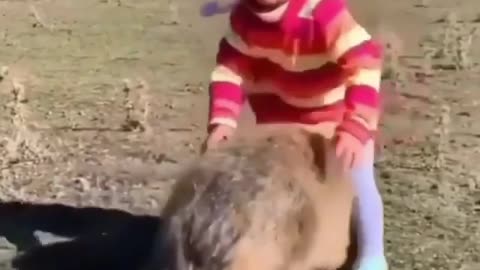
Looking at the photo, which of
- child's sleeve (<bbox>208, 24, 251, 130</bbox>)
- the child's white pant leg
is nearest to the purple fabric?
the child's white pant leg

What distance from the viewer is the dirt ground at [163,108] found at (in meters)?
0.95

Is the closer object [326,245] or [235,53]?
[326,245]

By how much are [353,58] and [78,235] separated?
1.07 feet

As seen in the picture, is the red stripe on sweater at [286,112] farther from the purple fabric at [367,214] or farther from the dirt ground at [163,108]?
the dirt ground at [163,108]

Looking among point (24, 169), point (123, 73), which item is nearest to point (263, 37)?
point (24, 169)

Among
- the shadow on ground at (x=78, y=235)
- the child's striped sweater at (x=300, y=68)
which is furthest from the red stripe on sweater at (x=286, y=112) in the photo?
the shadow on ground at (x=78, y=235)

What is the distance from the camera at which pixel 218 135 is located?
0.73 metres

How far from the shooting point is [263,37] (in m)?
0.73

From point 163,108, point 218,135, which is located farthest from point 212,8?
point 163,108

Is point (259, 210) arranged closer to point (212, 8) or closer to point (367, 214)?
point (367, 214)

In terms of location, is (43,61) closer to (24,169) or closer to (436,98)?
(24,169)

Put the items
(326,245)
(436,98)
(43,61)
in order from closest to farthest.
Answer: (326,245)
(436,98)
(43,61)

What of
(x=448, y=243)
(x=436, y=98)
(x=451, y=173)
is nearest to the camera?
(x=448, y=243)

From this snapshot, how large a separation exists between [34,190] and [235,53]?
33 centimetres
